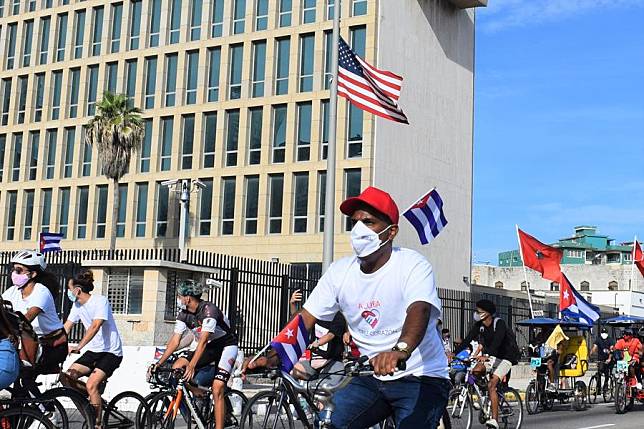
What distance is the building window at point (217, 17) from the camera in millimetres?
46562

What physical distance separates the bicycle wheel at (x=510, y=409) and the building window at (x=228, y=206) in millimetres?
32496

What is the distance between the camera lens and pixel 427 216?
69.3ft

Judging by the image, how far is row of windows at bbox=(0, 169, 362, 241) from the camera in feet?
142

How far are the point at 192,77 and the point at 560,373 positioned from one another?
102 feet

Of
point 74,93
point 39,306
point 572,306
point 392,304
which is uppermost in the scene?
point 74,93

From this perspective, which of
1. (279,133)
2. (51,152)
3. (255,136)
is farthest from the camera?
(51,152)

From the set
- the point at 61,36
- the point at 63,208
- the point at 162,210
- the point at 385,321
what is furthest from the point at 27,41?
the point at 385,321

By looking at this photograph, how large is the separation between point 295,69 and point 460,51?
9010 mm

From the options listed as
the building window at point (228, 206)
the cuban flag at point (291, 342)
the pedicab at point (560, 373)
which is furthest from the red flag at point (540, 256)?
the building window at point (228, 206)

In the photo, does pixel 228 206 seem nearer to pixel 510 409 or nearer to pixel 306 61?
pixel 306 61

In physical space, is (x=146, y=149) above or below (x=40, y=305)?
above

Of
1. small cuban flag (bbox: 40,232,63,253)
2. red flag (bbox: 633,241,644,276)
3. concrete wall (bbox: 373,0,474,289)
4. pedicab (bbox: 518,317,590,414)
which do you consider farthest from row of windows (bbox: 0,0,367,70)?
pedicab (bbox: 518,317,590,414)

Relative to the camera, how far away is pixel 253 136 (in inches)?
1779

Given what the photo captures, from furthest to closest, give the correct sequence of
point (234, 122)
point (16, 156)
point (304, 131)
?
1. point (16, 156)
2. point (234, 122)
3. point (304, 131)
